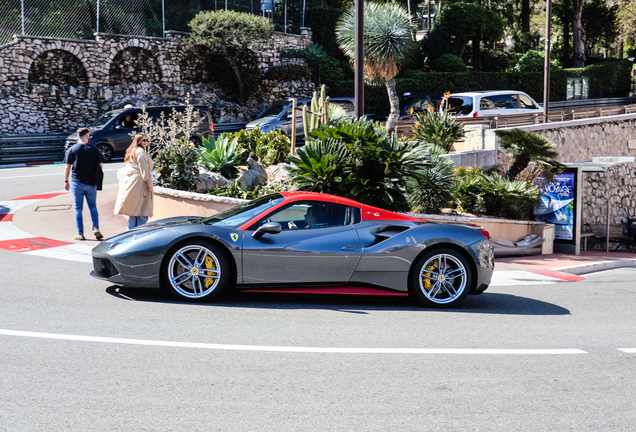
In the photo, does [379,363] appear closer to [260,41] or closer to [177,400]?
[177,400]

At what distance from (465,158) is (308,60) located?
67.3 ft

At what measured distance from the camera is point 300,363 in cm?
520

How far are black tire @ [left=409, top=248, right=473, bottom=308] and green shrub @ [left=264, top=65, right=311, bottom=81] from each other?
90.8 feet

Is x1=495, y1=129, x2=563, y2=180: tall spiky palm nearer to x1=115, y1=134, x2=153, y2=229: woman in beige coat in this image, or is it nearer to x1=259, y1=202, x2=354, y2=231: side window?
x1=115, y1=134, x2=153, y2=229: woman in beige coat

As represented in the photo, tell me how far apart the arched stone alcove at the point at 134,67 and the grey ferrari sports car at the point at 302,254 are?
23202 millimetres

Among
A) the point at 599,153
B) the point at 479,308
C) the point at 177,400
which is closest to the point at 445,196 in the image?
the point at 479,308

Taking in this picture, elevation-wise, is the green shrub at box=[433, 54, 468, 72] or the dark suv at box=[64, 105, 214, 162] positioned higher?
the green shrub at box=[433, 54, 468, 72]

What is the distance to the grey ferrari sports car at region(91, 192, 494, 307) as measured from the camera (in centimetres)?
693

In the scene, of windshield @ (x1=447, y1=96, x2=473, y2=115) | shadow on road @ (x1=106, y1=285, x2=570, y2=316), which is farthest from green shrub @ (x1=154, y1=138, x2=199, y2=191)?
windshield @ (x1=447, y1=96, x2=473, y2=115)

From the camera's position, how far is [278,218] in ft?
23.9

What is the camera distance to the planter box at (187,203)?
36.5 feet

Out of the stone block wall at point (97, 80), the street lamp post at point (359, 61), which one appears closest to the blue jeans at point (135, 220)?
the street lamp post at point (359, 61)

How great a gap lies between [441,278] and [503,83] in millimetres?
37187

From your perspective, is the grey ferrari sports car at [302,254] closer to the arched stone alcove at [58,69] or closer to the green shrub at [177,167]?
the green shrub at [177,167]
